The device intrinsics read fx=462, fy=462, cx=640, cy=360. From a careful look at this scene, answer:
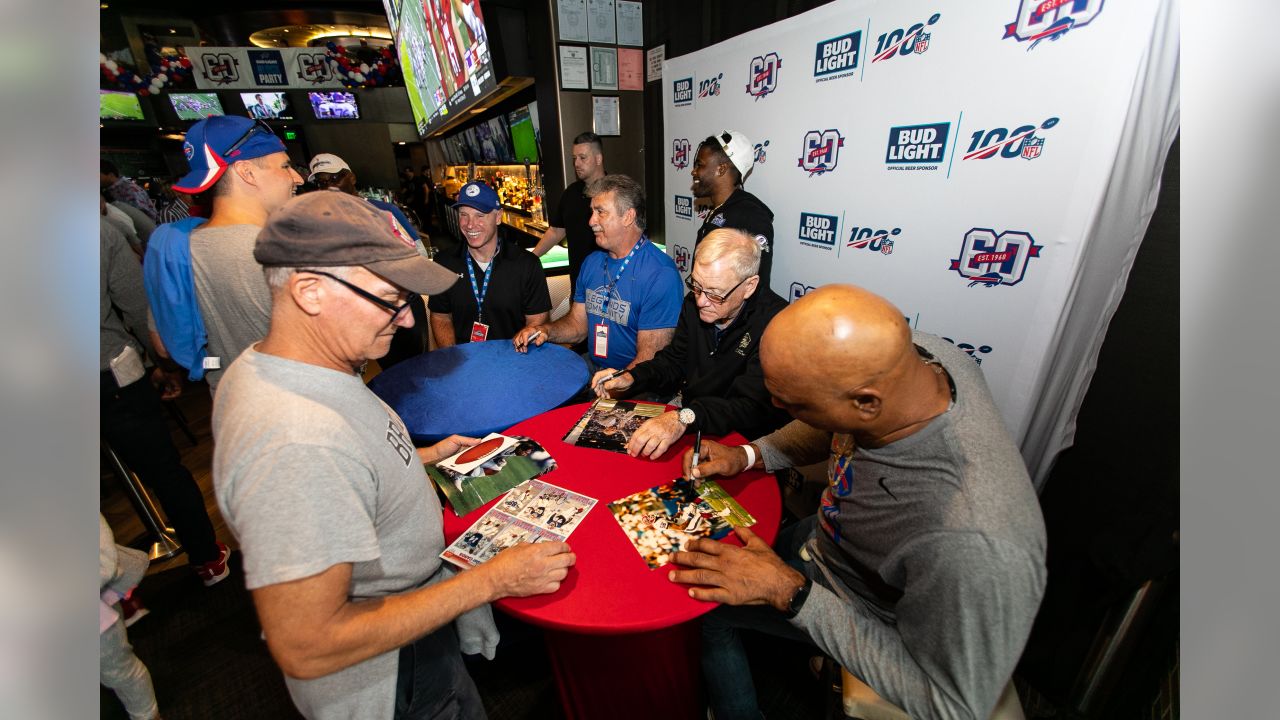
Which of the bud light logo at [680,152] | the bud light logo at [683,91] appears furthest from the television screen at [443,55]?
the bud light logo at [680,152]

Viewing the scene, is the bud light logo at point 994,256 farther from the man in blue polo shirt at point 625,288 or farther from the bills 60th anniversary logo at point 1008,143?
the man in blue polo shirt at point 625,288

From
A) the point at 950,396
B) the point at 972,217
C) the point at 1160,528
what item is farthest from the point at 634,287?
the point at 1160,528

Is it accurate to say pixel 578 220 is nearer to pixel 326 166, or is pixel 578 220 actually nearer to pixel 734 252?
pixel 326 166

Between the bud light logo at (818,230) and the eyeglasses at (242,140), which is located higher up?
the eyeglasses at (242,140)

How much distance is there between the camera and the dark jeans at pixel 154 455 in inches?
90.9

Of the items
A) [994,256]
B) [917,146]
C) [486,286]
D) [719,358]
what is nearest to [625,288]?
[719,358]

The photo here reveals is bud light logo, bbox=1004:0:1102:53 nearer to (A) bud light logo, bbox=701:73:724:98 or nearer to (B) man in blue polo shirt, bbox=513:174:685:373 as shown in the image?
(B) man in blue polo shirt, bbox=513:174:685:373

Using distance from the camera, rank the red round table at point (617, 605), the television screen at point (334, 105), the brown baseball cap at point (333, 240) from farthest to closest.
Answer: the television screen at point (334, 105) < the red round table at point (617, 605) < the brown baseball cap at point (333, 240)

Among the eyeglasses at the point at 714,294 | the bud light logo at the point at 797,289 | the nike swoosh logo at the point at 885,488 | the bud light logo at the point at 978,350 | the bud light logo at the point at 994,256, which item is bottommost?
the nike swoosh logo at the point at 885,488

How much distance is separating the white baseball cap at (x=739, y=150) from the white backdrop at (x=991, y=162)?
10.5 inches

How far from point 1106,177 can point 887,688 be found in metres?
1.83

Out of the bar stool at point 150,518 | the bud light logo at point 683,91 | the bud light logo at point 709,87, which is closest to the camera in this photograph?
the bar stool at point 150,518

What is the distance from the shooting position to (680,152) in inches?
163

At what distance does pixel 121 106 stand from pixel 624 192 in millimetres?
16022
